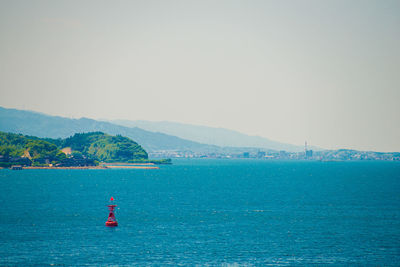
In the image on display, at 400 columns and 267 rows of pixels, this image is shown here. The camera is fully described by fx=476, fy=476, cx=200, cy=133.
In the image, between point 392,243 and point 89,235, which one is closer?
point 392,243

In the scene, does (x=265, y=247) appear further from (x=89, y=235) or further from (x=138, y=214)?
(x=138, y=214)

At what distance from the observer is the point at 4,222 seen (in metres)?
96.5

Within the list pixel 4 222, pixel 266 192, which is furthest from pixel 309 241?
pixel 266 192

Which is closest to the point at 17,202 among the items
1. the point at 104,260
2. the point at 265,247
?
the point at 104,260

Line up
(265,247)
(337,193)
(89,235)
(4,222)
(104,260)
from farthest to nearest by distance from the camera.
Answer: (337,193) → (4,222) → (89,235) → (265,247) → (104,260)

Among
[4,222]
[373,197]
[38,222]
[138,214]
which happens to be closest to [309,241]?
A: [138,214]

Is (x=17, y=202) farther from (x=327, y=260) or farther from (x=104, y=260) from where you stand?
(x=327, y=260)

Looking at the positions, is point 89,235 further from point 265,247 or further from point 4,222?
point 265,247

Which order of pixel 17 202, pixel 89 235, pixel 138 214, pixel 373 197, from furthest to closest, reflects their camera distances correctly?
1. pixel 373 197
2. pixel 17 202
3. pixel 138 214
4. pixel 89 235

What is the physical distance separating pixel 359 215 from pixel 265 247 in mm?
45106

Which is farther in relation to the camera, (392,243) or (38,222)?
(38,222)

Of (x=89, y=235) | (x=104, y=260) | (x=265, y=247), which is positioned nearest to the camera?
(x=104, y=260)

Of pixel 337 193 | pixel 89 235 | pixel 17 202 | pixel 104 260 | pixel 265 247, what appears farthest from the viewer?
pixel 337 193

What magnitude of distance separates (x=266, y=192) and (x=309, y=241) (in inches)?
3737
